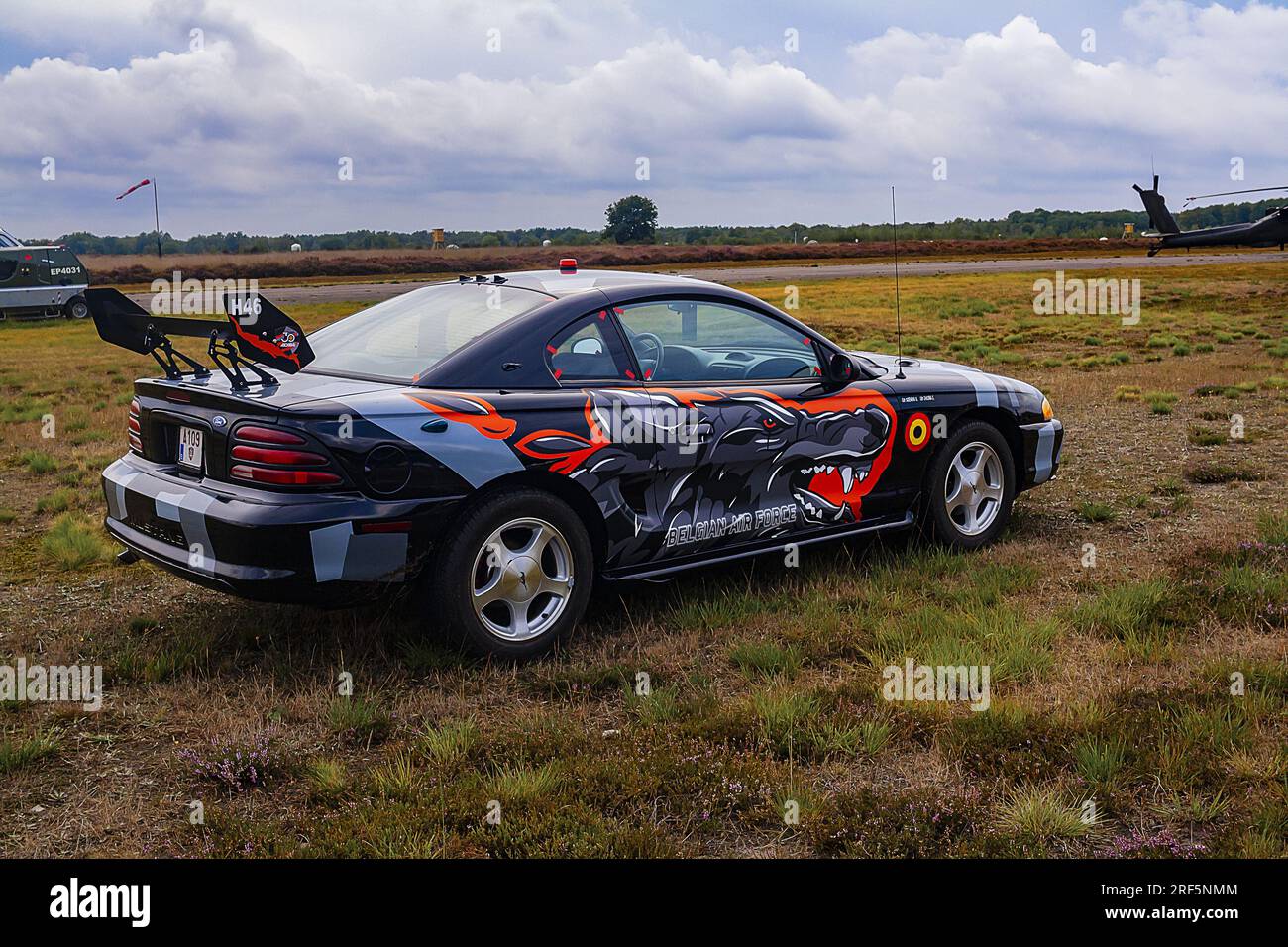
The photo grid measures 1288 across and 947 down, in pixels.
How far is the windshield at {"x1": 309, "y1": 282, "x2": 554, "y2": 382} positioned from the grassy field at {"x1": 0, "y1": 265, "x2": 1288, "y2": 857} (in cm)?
105

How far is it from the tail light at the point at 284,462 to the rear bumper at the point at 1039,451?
3995 millimetres

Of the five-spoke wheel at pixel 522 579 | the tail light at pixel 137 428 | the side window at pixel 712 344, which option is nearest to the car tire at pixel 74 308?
the tail light at pixel 137 428

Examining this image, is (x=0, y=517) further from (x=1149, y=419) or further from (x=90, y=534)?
(x=1149, y=419)

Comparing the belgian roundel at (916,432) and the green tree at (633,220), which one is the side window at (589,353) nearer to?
the belgian roundel at (916,432)

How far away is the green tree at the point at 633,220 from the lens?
52.2m

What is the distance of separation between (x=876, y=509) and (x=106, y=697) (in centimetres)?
357

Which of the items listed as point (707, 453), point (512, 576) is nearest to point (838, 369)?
point (707, 453)

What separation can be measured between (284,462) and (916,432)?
3186mm

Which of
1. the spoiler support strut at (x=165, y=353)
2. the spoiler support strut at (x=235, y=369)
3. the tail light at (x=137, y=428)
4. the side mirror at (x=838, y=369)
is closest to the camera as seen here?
the spoiler support strut at (x=235, y=369)

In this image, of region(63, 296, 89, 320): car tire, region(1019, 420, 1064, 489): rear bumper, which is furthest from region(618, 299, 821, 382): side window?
region(63, 296, 89, 320): car tire

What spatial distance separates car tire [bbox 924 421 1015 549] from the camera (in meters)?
5.94

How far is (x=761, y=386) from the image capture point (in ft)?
17.3

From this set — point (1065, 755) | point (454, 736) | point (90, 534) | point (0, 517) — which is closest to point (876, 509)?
point (1065, 755)

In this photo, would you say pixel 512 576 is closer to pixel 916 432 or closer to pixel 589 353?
pixel 589 353
